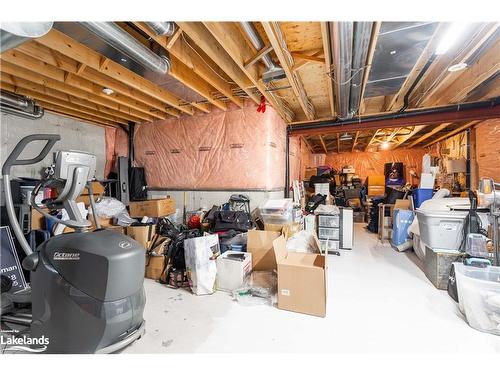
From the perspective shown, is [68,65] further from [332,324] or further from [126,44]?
[332,324]

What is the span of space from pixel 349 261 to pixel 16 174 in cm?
560

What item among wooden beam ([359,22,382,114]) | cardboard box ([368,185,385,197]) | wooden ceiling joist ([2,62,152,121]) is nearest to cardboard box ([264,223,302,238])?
wooden beam ([359,22,382,114])

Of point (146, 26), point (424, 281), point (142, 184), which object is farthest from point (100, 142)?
point (424, 281)

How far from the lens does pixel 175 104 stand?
12.5 feet

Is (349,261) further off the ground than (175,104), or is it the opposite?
(175,104)

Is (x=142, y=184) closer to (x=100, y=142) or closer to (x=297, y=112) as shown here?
(x=100, y=142)

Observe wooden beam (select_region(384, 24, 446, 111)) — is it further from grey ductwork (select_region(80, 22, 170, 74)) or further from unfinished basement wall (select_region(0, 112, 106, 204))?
unfinished basement wall (select_region(0, 112, 106, 204))

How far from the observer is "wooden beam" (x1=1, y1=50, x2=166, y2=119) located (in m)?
2.33

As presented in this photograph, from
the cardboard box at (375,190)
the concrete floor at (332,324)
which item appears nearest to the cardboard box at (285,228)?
the concrete floor at (332,324)

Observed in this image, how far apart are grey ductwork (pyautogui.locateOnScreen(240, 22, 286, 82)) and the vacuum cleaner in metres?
1.75

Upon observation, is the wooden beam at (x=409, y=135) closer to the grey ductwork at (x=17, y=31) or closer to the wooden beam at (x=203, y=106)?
the wooden beam at (x=203, y=106)

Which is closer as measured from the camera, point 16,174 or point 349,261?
point 349,261

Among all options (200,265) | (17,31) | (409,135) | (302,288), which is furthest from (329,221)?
(409,135)

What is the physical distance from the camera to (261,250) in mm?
2855
